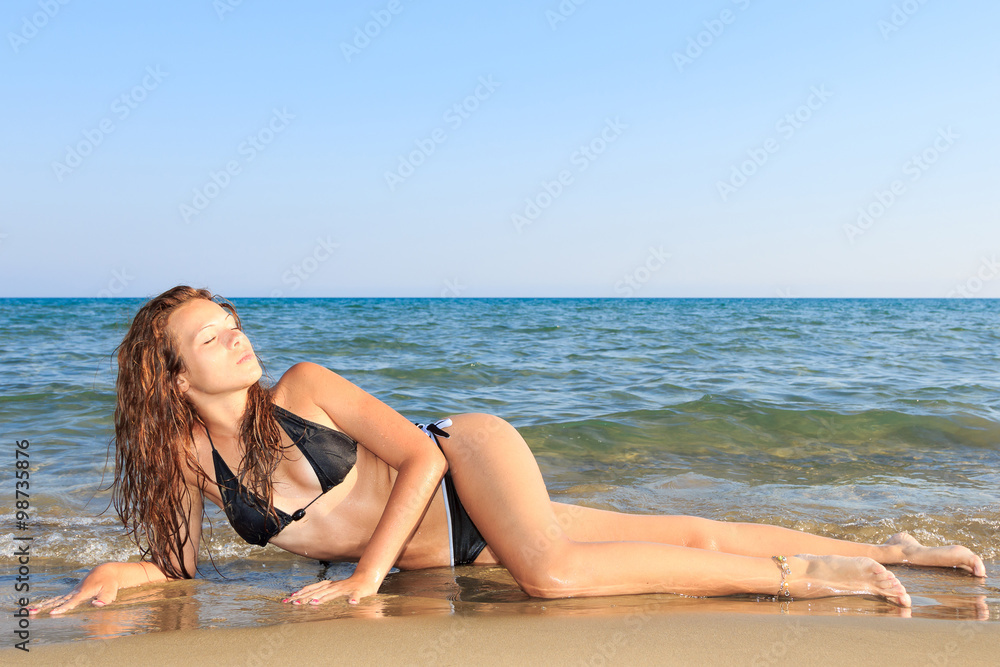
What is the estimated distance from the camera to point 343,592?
100 inches

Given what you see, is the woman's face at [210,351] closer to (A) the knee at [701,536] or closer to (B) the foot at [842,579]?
(A) the knee at [701,536]

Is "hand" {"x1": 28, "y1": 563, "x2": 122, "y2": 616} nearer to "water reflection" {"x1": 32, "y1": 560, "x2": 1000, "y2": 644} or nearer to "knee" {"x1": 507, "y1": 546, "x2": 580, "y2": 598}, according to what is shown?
"water reflection" {"x1": 32, "y1": 560, "x2": 1000, "y2": 644}

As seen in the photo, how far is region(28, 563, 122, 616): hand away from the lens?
2.62m

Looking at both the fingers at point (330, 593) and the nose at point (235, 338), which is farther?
the nose at point (235, 338)

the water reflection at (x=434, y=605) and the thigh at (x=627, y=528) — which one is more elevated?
the thigh at (x=627, y=528)

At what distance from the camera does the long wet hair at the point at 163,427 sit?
2.72m

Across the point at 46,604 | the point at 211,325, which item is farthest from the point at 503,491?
the point at 46,604

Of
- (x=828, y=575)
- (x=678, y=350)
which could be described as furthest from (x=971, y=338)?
(x=828, y=575)

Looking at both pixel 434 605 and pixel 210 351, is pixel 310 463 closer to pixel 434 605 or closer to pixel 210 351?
pixel 210 351

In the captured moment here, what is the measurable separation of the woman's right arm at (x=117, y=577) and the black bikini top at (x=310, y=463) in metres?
0.19

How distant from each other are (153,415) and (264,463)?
446 mm

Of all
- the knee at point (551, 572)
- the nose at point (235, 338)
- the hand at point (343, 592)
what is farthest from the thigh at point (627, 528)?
the nose at point (235, 338)

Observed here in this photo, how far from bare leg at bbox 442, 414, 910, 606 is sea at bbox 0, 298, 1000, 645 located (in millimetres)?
64

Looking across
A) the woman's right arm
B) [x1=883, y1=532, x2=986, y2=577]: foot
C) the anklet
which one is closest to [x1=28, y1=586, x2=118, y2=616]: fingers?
the woman's right arm
